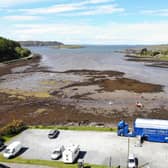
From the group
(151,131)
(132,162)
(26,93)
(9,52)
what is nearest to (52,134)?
(151,131)

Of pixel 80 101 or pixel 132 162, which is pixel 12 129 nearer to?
pixel 132 162

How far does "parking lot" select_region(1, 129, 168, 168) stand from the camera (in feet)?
103

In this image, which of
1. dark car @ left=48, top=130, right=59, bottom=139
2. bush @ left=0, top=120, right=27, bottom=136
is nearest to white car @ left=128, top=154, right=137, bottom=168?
dark car @ left=48, top=130, right=59, bottom=139

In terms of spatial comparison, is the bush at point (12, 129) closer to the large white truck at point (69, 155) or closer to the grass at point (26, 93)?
the large white truck at point (69, 155)

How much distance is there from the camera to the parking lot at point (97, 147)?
1232 inches

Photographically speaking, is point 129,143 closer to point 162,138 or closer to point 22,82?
point 162,138

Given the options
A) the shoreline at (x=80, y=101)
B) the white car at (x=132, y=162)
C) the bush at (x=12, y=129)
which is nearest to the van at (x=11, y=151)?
the bush at (x=12, y=129)

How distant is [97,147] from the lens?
115 ft

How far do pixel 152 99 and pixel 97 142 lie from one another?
28.4m

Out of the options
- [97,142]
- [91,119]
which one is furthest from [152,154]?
[91,119]

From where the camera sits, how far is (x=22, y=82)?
284 ft

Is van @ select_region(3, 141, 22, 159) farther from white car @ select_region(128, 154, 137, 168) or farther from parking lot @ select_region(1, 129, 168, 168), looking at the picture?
white car @ select_region(128, 154, 137, 168)

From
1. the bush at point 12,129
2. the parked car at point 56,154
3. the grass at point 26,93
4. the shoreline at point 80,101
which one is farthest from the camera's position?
the grass at point 26,93

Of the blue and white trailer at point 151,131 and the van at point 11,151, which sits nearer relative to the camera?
the van at point 11,151
